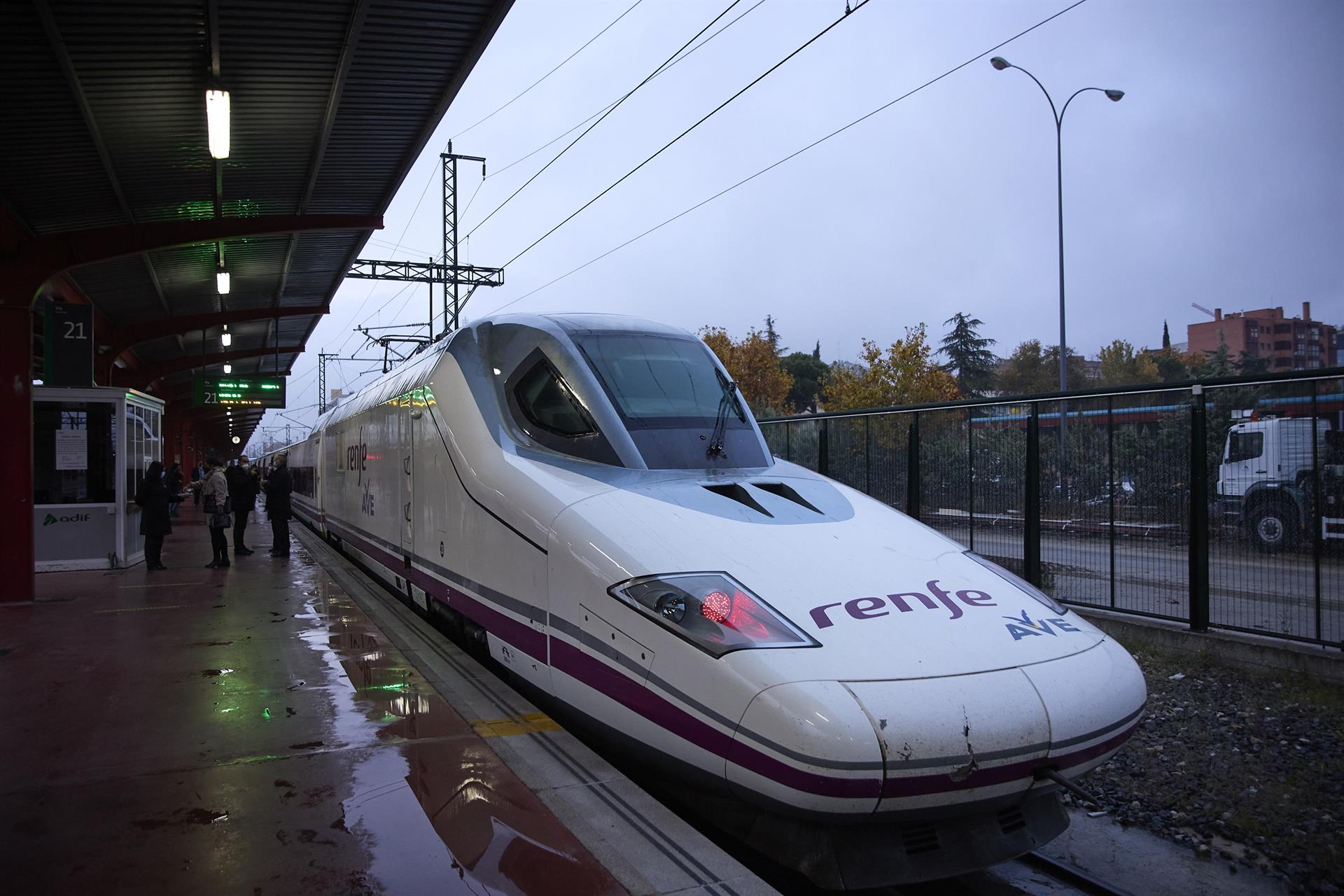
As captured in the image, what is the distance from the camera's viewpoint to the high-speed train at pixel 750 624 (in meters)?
3.14

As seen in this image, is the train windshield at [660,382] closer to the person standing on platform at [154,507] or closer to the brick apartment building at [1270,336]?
the person standing on platform at [154,507]

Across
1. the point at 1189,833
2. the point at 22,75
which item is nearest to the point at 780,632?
the point at 1189,833

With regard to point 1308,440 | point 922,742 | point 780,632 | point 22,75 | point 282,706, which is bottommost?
point 282,706

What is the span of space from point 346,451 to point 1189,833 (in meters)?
11.1

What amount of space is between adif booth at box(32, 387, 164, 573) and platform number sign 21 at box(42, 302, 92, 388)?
0.17 metres

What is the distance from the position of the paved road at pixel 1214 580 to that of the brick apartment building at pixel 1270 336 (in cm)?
5292

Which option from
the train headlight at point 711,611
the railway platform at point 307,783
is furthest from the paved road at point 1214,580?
the railway platform at point 307,783

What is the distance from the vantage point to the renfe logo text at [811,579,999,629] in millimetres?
3578

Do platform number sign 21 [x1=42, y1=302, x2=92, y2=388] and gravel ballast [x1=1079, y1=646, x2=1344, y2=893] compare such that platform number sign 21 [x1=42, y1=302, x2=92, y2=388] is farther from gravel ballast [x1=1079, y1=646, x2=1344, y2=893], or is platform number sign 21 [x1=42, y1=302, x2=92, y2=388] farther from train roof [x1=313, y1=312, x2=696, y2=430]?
gravel ballast [x1=1079, y1=646, x2=1344, y2=893]

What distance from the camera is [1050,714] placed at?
3.29 m

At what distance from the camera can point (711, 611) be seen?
3.57 m

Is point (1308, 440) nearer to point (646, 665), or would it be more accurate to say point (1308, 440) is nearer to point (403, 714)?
point (646, 665)

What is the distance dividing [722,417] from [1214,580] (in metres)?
4.33

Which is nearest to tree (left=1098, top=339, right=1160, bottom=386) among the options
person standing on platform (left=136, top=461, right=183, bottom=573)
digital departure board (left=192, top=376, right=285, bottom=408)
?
digital departure board (left=192, top=376, right=285, bottom=408)
